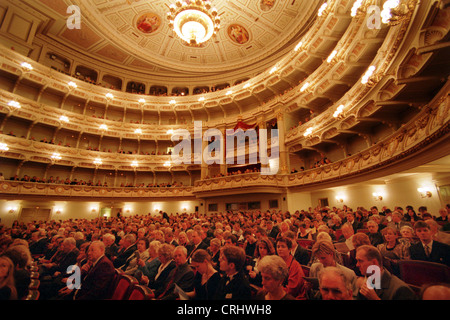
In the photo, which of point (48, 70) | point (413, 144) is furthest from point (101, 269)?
point (48, 70)

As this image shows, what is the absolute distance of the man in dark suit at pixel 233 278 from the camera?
7.92 ft

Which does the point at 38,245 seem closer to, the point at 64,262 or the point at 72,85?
the point at 64,262

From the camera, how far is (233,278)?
2.54m

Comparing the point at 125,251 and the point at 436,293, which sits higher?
the point at 436,293

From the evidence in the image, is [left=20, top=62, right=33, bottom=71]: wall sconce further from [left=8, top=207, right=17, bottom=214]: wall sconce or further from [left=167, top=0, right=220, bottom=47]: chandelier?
[left=167, top=0, right=220, bottom=47]: chandelier

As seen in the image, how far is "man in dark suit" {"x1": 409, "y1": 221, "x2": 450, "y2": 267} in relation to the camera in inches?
115

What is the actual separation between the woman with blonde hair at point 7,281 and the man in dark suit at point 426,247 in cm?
538

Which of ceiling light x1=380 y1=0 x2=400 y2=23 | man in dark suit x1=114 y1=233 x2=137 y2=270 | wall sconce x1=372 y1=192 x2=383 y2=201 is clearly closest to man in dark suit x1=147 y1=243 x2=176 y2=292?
man in dark suit x1=114 y1=233 x2=137 y2=270

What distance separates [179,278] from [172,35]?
21.7 m

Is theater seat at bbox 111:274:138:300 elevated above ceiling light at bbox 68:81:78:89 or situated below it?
below

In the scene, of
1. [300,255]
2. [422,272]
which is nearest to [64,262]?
[300,255]

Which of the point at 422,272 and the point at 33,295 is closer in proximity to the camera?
the point at 422,272

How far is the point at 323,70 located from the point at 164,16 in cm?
1405

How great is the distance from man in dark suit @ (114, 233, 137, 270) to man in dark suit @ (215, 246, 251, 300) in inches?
103
